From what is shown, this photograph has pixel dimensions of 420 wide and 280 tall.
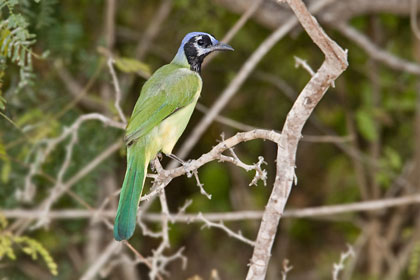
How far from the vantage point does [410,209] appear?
18.0 feet

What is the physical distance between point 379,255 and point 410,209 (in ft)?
1.54

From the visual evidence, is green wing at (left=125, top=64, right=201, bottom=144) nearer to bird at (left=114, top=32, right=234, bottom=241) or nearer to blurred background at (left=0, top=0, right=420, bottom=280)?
bird at (left=114, top=32, right=234, bottom=241)

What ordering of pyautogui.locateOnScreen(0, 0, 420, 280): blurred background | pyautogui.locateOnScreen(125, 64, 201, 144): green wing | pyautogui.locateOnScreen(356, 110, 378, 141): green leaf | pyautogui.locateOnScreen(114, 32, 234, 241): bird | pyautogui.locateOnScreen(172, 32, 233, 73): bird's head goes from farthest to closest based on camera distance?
pyautogui.locateOnScreen(356, 110, 378, 141): green leaf, pyautogui.locateOnScreen(0, 0, 420, 280): blurred background, pyautogui.locateOnScreen(172, 32, 233, 73): bird's head, pyautogui.locateOnScreen(125, 64, 201, 144): green wing, pyautogui.locateOnScreen(114, 32, 234, 241): bird

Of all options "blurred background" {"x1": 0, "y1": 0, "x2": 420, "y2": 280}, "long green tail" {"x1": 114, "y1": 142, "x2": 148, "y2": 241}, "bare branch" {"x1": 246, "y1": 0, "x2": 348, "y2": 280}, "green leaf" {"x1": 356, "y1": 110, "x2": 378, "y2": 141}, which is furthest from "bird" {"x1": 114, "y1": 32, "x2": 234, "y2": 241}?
"green leaf" {"x1": 356, "y1": 110, "x2": 378, "y2": 141}

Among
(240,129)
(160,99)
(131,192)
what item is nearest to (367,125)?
(240,129)

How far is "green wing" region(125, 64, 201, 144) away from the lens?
281cm

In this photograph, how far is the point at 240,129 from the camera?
227 inches

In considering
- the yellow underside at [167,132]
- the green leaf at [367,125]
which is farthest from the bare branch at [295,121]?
the green leaf at [367,125]

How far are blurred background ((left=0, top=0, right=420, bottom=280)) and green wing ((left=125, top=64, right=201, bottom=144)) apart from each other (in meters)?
1.04

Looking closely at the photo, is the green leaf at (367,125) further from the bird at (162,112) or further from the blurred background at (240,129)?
the bird at (162,112)

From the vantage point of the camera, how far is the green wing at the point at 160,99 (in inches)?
111

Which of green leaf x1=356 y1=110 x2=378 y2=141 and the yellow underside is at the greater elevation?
green leaf x1=356 y1=110 x2=378 y2=141

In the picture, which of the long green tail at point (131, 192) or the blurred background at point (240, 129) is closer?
the long green tail at point (131, 192)

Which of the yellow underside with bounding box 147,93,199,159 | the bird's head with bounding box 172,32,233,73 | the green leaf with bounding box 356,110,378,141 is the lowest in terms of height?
the yellow underside with bounding box 147,93,199,159
